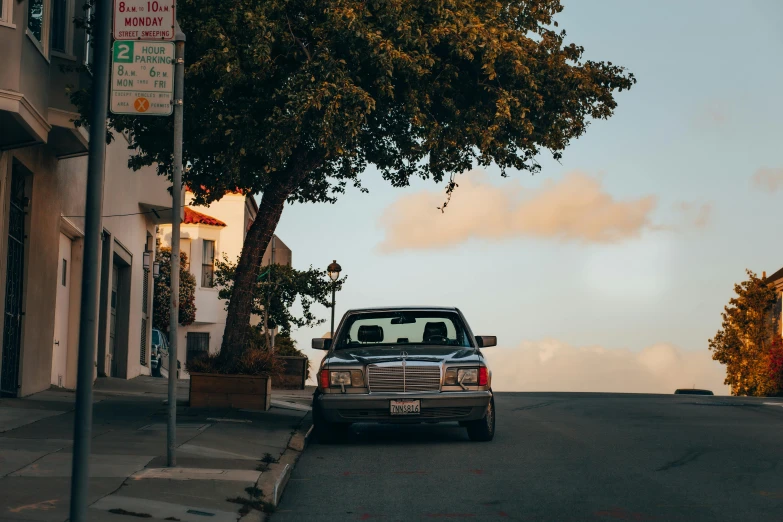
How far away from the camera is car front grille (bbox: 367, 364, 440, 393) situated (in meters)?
12.9

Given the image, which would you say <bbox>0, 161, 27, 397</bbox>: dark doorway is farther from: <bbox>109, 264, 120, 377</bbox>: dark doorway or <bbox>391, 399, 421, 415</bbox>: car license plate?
<bbox>109, 264, 120, 377</bbox>: dark doorway

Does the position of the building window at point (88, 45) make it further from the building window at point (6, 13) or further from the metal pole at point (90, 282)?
the metal pole at point (90, 282)

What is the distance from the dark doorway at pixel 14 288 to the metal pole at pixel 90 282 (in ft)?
36.3

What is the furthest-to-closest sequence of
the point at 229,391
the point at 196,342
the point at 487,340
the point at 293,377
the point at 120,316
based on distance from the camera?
the point at 196,342, the point at 293,377, the point at 120,316, the point at 229,391, the point at 487,340

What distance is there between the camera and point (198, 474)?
9523mm

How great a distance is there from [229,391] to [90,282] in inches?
444

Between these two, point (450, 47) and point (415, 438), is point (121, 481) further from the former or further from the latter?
point (450, 47)

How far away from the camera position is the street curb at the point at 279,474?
866cm

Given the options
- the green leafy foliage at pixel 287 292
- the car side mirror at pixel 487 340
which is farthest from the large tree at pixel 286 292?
the car side mirror at pixel 487 340

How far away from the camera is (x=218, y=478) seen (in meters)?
9.41

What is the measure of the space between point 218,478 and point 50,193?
10557 millimetres

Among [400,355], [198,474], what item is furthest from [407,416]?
[198,474]

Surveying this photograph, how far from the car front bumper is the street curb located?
0.57m

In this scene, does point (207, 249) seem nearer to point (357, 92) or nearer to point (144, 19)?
point (357, 92)
